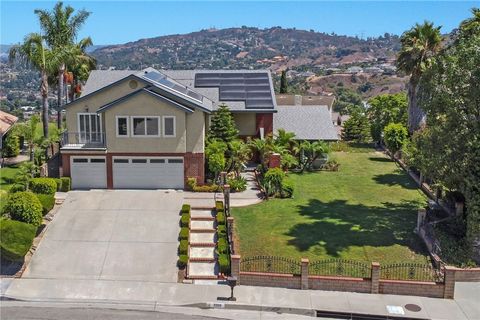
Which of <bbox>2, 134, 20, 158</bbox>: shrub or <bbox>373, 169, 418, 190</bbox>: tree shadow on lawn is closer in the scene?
<bbox>373, 169, 418, 190</bbox>: tree shadow on lawn

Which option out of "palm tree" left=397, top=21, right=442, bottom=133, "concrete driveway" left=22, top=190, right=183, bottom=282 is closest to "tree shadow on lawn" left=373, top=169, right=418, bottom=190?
"palm tree" left=397, top=21, right=442, bottom=133

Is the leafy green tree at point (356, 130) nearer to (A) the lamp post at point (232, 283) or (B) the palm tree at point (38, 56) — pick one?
(B) the palm tree at point (38, 56)

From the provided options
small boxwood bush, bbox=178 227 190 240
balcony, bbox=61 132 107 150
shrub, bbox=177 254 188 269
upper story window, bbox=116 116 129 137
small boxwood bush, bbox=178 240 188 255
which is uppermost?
upper story window, bbox=116 116 129 137

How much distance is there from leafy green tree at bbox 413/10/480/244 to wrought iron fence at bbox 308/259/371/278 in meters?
4.89

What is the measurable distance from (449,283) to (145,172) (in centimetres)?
1721

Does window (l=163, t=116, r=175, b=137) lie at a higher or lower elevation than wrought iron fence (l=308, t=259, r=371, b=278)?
higher

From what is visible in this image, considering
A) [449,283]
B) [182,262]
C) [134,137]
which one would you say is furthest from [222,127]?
[449,283]

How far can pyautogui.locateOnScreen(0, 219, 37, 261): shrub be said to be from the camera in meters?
21.6

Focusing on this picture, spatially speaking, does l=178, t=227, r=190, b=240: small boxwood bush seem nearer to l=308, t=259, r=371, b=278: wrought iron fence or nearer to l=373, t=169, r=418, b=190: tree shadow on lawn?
l=308, t=259, r=371, b=278: wrought iron fence

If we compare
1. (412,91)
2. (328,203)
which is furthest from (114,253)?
(412,91)

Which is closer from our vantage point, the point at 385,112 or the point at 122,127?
the point at 122,127

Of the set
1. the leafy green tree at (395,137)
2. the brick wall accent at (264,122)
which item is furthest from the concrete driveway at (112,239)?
the leafy green tree at (395,137)

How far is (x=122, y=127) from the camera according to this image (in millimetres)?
30531

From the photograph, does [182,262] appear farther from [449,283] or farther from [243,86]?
[243,86]
